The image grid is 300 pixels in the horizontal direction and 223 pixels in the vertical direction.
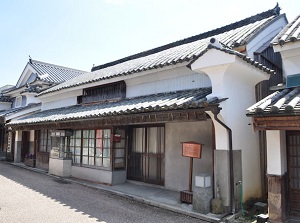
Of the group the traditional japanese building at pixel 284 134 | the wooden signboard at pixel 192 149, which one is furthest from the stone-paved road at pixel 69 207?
the traditional japanese building at pixel 284 134

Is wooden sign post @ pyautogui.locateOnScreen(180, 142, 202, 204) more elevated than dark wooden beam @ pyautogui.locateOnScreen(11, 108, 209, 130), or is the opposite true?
dark wooden beam @ pyautogui.locateOnScreen(11, 108, 209, 130)

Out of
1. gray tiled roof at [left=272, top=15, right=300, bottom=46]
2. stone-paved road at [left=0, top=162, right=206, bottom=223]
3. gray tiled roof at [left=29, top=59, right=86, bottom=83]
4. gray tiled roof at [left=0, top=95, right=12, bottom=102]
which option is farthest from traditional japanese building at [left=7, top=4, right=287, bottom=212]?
gray tiled roof at [left=0, top=95, right=12, bottom=102]

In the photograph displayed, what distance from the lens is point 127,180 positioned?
12.2m

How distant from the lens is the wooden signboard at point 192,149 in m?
8.30

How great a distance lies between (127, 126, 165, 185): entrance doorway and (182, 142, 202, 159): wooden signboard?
2.55 meters

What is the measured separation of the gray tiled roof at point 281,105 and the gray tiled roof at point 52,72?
21.0 metres

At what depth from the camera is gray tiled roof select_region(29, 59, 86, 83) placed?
2423 centimetres

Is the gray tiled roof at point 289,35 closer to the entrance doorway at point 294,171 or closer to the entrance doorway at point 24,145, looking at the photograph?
the entrance doorway at point 294,171

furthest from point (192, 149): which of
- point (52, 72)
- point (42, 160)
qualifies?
point (52, 72)

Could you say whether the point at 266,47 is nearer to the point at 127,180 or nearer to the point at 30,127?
the point at 127,180

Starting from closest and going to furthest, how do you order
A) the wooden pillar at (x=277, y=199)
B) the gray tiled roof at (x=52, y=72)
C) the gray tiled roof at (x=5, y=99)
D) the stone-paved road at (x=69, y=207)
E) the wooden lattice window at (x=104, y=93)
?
the wooden pillar at (x=277, y=199) < the stone-paved road at (x=69, y=207) < the wooden lattice window at (x=104, y=93) < the gray tiled roof at (x=52, y=72) < the gray tiled roof at (x=5, y=99)

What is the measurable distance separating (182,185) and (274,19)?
7966mm

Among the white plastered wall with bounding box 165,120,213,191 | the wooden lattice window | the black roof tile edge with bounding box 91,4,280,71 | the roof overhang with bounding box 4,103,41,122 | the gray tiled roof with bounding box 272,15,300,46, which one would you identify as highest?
the black roof tile edge with bounding box 91,4,280,71

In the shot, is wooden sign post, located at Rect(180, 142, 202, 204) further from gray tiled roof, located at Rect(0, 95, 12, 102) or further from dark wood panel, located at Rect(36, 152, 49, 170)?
gray tiled roof, located at Rect(0, 95, 12, 102)
